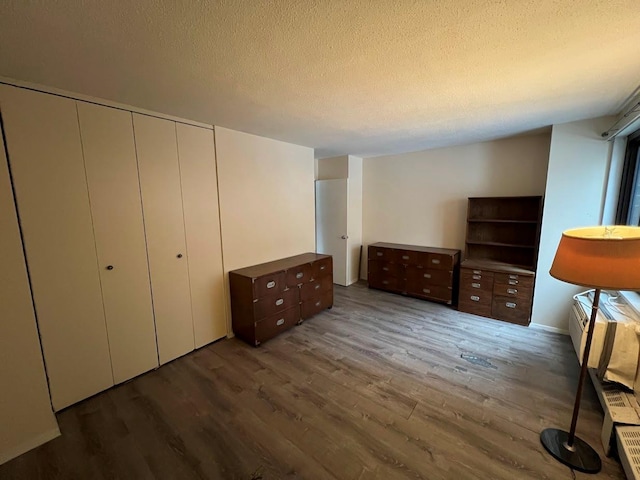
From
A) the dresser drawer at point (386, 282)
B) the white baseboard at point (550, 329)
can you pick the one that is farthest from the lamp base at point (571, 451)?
the dresser drawer at point (386, 282)

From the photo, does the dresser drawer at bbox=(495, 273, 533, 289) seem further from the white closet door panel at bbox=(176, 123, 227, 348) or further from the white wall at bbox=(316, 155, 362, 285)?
the white closet door panel at bbox=(176, 123, 227, 348)

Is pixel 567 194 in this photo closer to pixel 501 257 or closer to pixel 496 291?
pixel 501 257

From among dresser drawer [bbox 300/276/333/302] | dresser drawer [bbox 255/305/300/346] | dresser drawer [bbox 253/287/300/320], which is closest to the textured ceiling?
dresser drawer [bbox 253/287/300/320]

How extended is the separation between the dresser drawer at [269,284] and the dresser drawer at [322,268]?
0.56 m

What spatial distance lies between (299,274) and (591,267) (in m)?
2.63

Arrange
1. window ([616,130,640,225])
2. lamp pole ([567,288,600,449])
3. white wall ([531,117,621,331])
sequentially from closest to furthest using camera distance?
lamp pole ([567,288,600,449]) < window ([616,130,640,225]) < white wall ([531,117,621,331])

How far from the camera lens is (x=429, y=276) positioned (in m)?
4.04

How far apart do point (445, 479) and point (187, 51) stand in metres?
2.81

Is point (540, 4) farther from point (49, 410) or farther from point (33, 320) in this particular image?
point (49, 410)

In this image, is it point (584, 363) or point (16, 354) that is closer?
point (584, 363)

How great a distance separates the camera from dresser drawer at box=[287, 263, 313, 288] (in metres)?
3.24

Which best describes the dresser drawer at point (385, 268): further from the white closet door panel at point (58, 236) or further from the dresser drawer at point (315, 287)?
the white closet door panel at point (58, 236)

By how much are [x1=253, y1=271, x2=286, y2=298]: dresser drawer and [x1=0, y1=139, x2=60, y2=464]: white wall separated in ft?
5.46

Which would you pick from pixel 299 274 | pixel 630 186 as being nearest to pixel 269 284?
pixel 299 274
